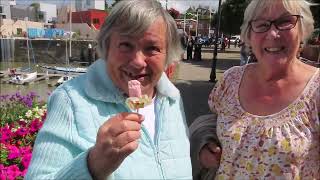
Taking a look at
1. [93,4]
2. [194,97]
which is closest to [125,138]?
[194,97]

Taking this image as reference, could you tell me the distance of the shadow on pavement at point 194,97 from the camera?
1023 cm

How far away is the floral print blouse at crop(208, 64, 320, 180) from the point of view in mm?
2340

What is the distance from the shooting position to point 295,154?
2.33 meters

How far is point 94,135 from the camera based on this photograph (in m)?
1.94

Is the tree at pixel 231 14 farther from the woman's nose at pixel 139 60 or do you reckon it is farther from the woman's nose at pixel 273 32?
the woman's nose at pixel 139 60

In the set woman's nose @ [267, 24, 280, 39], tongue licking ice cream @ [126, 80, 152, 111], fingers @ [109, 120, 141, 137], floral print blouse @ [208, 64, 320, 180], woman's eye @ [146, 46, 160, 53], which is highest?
woman's nose @ [267, 24, 280, 39]

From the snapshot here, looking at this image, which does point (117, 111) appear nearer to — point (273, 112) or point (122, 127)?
point (122, 127)

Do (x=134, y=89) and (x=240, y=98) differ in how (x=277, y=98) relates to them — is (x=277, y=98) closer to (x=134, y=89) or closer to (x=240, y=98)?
(x=240, y=98)

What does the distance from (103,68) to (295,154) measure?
1.23m

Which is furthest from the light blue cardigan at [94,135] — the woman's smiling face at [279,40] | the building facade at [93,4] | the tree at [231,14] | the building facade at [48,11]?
the building facade at [93,4]

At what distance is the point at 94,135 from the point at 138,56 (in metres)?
0.45

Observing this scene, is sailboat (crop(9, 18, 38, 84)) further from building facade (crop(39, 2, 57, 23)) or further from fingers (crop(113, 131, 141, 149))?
building facade (crop(39, 2, 57, 23))

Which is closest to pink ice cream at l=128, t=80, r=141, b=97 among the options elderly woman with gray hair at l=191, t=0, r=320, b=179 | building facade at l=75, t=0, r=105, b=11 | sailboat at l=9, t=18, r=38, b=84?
elderly woman with gray hair at l=191, t=0, r=320, b=179

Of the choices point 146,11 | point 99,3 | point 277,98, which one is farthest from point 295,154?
point 99,3
